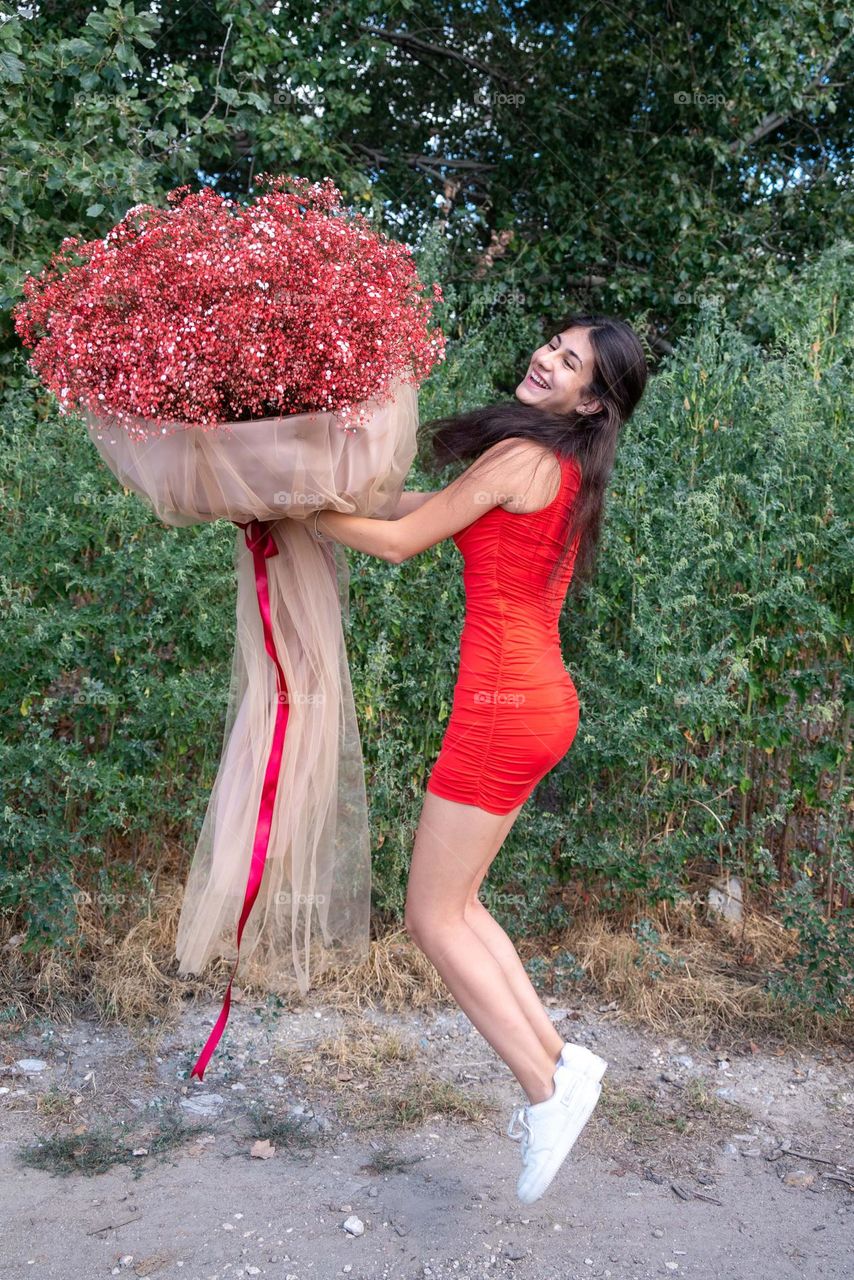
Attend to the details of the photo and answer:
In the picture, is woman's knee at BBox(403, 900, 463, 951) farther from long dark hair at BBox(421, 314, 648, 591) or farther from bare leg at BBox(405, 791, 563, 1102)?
long dark hair at BBox(421, 314, 648, 591)

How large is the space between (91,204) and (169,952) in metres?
3.40

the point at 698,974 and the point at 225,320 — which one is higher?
the point at 225,320

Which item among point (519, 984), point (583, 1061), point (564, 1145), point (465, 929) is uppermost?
point (465, 929)

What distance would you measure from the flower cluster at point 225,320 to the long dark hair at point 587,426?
0.34m

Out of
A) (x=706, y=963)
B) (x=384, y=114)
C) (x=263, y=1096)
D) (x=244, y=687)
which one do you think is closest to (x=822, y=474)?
(x=706, y=963)

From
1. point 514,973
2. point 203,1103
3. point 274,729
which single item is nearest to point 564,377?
point 274,729

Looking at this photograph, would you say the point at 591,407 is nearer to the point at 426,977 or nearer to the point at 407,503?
the point at 407,503

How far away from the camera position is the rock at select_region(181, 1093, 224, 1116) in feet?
11.8

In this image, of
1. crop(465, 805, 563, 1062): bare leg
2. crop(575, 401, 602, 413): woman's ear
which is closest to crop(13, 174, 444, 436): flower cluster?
crop(575, 401, 602, 413): woman's ear

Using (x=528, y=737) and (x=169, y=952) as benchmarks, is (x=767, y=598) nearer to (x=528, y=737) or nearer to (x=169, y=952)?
(x=528, y=737)

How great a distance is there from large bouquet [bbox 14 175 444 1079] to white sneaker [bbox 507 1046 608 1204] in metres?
0.88

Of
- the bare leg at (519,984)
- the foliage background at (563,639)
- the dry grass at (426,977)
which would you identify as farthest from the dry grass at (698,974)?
the bare leg at (519,984)

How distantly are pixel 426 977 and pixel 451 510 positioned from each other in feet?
7.53

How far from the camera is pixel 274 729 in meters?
2.97
